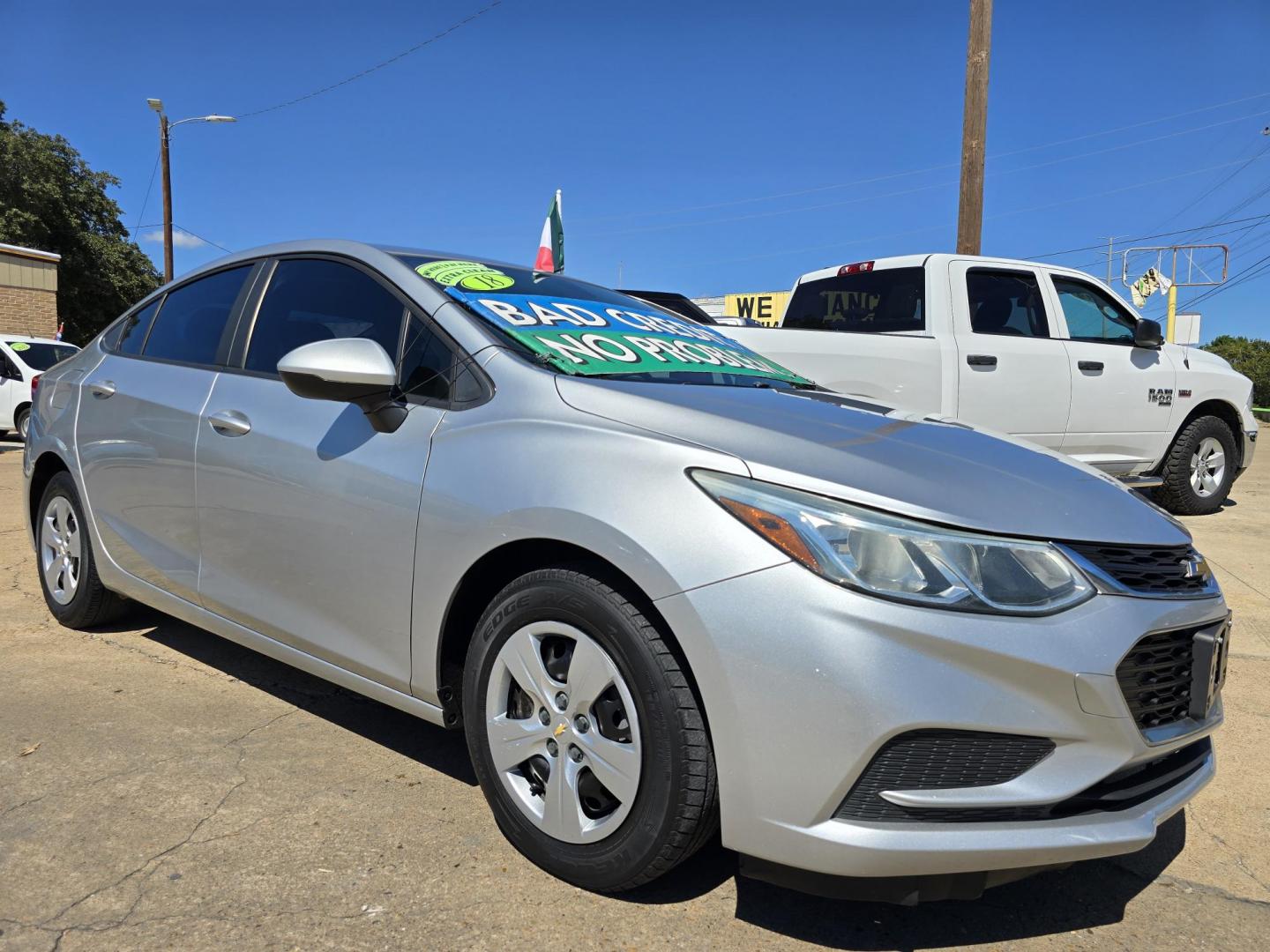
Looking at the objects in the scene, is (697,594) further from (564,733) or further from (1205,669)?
(1205,669)

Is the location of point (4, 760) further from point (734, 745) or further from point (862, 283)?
point (862, 283)

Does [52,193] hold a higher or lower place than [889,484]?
higher

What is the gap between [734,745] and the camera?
184cm

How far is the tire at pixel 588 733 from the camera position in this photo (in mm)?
1905

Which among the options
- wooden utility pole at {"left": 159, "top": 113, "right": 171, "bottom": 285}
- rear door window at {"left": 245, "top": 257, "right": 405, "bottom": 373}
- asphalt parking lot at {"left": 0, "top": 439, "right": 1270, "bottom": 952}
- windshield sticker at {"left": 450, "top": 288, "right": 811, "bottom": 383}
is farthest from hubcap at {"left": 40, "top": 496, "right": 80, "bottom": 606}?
wooden utility pole at {"left": 159, "top": 113, "right": 171, "bottom": 285}

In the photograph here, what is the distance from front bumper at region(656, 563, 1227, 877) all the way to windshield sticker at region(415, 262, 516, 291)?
53.7 inches

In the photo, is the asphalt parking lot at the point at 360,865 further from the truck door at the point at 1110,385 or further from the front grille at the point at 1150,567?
the truck door at the point at 1110,385

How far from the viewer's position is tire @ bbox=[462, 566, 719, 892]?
1905 millimetres

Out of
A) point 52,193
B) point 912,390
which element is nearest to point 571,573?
point 912,390

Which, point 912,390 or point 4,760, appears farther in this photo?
point 912,390

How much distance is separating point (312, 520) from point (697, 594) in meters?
1.28

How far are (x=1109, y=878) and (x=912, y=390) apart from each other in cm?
423

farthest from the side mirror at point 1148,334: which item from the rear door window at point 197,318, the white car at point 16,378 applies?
the white car at point 16,378

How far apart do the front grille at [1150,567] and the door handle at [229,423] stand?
2307mm
